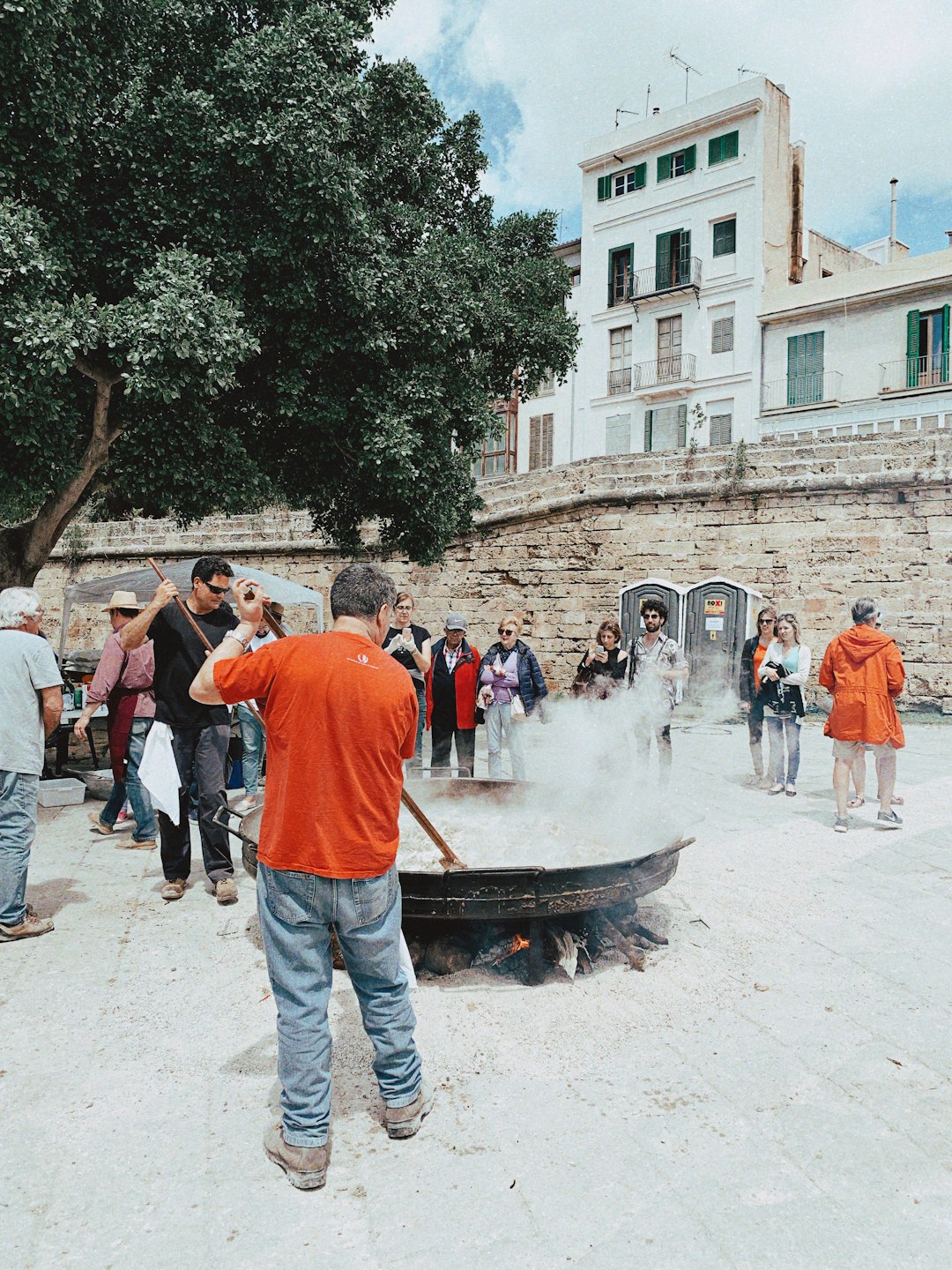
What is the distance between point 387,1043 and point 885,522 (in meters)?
14.4

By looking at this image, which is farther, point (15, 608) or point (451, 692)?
point (451, 692)

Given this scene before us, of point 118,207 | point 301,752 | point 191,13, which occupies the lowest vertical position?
point 301,752

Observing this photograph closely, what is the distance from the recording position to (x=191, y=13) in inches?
313

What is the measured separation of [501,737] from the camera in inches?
338

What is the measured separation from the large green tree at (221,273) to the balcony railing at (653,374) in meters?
18.0

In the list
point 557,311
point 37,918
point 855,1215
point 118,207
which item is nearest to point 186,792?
point 37,918

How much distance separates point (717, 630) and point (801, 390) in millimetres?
12753

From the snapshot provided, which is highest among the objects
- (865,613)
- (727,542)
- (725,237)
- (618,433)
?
(725,237)

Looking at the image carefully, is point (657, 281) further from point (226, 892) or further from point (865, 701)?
point (226, 892)

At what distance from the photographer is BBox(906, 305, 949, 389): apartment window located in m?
22.1

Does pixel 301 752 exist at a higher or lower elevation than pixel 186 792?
higher

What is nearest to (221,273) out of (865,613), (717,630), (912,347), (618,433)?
(865,613)

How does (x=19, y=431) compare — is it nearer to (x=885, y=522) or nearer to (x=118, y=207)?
(x=118, y=207)

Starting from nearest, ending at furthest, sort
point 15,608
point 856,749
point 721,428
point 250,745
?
Result: point 15,608 → point 856,749 → point 250,745 → point 721,428
